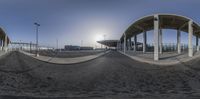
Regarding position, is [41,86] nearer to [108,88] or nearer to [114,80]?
[108,88]

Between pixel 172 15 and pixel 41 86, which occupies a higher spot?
pixel 172 15

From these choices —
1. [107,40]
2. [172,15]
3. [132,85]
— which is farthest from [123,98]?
[107,40]

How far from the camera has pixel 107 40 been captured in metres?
128

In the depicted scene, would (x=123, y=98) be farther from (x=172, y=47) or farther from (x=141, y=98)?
(x=172, y=47)

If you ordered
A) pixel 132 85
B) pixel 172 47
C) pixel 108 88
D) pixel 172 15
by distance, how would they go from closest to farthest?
pixel 108 88, pixel 132 85, pixel 172 15, pixel 172 47

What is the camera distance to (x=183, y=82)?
53.0ft

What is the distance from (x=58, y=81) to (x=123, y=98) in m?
6.45

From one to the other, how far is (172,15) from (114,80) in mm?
23456

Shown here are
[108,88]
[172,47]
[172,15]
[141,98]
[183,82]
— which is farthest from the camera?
[172,47]

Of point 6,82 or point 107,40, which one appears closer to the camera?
point 6,82

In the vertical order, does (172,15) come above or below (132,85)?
above

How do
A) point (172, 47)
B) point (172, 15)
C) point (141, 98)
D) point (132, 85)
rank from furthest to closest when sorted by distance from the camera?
point (172, 47), point (172, 15), point (132, 85), point (141, 98)

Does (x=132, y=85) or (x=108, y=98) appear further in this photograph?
(x=132, y=85)

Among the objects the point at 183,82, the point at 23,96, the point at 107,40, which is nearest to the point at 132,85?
the point at 183,82
